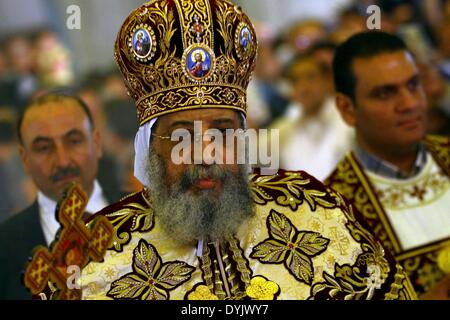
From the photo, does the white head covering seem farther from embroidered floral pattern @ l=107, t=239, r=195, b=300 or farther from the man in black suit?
the man in black suit

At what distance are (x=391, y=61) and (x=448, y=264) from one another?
1271 mm

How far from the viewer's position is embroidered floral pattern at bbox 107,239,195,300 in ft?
24.0

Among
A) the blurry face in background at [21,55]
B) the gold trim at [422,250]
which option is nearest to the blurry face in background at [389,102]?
the gold trim at [422,250]

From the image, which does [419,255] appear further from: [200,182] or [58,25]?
→ [58,25]

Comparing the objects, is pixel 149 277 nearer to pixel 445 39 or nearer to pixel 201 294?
pixel 201 294

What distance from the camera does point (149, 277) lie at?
24.3ft

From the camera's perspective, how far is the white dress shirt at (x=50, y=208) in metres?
9.09

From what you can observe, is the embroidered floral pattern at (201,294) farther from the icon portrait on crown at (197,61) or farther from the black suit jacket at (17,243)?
the black suit jacket at (17,243)

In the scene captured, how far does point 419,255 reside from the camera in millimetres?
9211

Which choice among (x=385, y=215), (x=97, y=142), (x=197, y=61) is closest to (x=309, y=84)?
(x=385, y=215)

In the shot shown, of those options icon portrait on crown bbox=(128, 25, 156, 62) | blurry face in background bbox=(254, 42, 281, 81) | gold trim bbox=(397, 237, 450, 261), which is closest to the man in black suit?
icon portrait on crown bbox=(128, 25, 156, 62)

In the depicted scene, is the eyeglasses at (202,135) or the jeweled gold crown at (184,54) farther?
the jeweled gold crown at (184,54)

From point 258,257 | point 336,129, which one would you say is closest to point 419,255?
point 258,257

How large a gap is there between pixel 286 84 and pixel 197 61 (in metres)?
5.80
